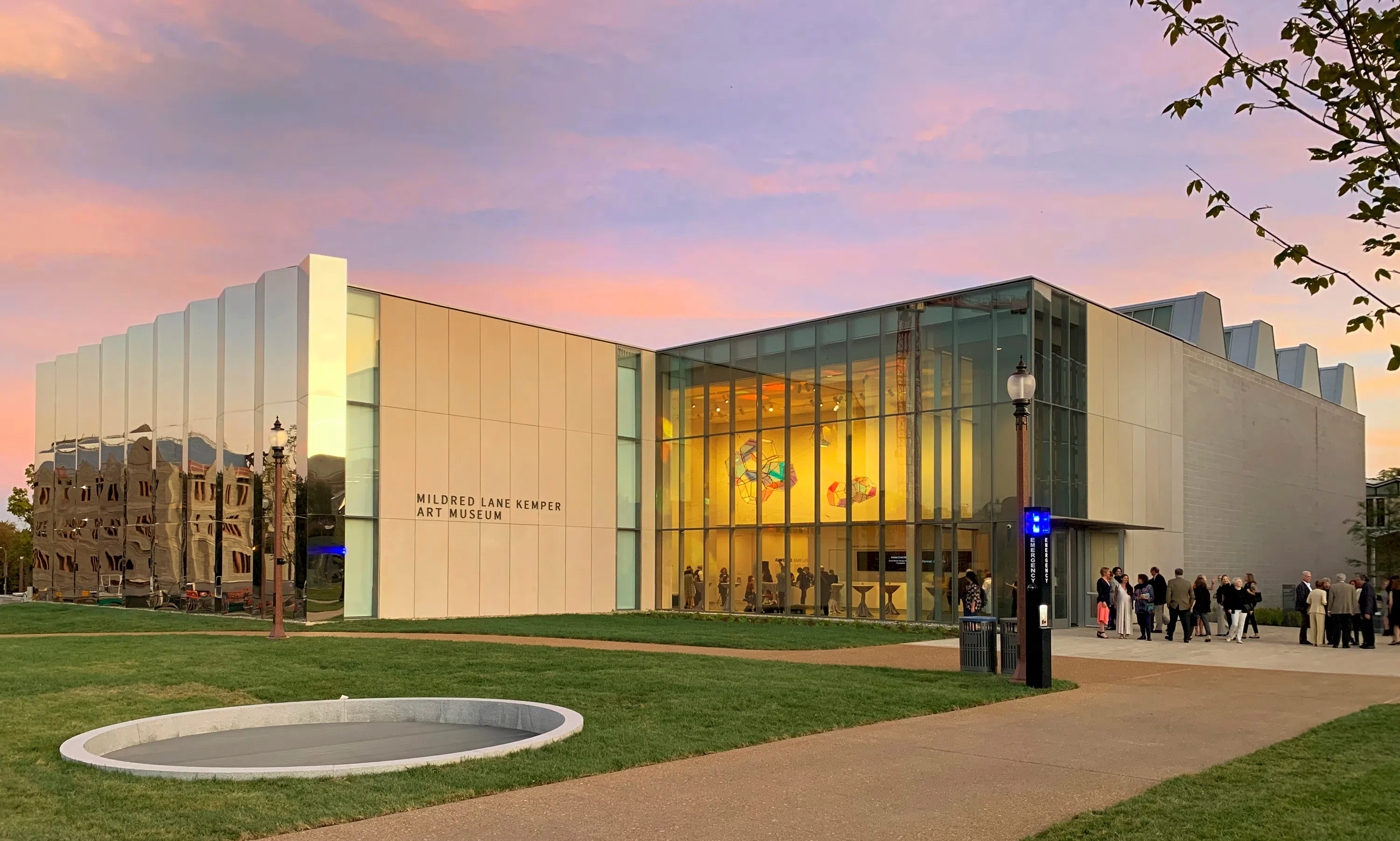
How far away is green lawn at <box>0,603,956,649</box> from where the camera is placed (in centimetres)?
2466

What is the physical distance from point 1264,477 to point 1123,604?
62.7 ft

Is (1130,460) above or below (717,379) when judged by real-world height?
below

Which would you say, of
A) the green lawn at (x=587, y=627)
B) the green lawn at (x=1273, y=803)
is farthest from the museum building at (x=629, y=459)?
the green lawn at (x=1273, y=803)

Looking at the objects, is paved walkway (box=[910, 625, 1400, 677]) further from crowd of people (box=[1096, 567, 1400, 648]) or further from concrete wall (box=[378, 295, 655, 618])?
concrete wall (box=[378, 295, 655, 618])

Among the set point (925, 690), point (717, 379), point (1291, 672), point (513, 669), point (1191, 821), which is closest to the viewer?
point (1191, 821)

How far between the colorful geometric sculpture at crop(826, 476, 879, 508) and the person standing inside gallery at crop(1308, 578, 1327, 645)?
11982 mm

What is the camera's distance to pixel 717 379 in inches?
1522

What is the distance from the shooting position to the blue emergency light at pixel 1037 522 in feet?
55.6

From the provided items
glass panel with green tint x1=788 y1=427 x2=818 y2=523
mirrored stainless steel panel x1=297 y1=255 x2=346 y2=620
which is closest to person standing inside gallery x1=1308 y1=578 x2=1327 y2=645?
glass panel with green tint x1=788 y1=427 x2=818 y2=523

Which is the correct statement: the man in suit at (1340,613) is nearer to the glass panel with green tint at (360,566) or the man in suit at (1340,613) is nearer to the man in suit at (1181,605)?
the man in suit at (1181,605)

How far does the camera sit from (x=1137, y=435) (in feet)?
114

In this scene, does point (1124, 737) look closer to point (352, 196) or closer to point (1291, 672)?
point (1291, 672)

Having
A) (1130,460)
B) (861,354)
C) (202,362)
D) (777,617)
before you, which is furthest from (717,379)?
(202,362)

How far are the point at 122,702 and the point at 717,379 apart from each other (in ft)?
87.6
